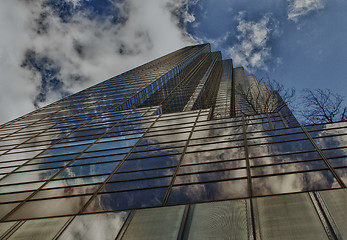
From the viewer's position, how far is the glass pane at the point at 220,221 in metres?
7.58

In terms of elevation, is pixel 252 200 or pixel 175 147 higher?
pixel 175 147

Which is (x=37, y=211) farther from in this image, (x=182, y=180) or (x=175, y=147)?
(x=175, y=147)

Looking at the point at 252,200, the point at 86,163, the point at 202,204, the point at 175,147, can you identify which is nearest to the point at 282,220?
the point at 252,200

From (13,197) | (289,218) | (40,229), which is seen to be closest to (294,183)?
(289,218)

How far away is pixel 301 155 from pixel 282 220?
5.21 meters

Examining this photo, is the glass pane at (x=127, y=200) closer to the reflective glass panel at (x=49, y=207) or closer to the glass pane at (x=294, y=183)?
the reflective glass panel at (x=49, y=207)

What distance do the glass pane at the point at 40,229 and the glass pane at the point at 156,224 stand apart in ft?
9.66

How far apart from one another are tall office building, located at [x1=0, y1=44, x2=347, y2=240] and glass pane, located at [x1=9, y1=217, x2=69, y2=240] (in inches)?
1.7

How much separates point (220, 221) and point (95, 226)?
4.49 meters

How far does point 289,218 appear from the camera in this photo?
7824 millimetres

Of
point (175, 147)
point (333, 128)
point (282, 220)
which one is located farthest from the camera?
point (175, 147)

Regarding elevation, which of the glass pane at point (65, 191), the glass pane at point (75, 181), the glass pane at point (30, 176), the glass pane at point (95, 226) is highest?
the glass pane at point (30, 176)

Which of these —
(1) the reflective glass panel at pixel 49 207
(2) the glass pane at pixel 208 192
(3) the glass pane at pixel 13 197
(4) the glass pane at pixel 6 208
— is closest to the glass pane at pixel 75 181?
(3) the glass pane at pixel 13 197

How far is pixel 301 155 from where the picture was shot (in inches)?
473
